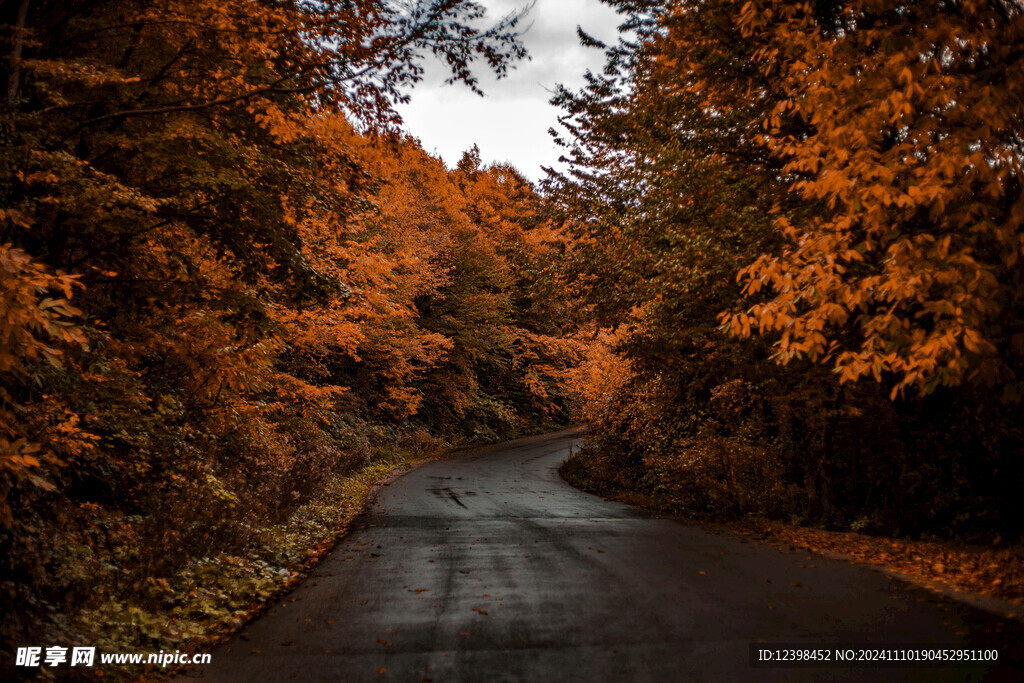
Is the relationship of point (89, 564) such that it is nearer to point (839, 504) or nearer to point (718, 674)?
point (718, 674)

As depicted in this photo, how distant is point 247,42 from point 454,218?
87.9 ft

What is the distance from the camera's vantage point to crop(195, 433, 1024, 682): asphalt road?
4.35 m

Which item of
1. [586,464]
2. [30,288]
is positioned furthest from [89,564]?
[586,464]

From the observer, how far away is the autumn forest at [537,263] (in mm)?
4762

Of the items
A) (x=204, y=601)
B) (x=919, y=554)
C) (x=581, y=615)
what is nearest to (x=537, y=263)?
(x=919, y=554)

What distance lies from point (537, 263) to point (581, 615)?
9.32m

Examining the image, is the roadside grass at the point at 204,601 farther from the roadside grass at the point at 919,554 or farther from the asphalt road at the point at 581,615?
the roadside grass at the point at 919,554

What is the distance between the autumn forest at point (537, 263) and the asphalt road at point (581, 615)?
2.84ft

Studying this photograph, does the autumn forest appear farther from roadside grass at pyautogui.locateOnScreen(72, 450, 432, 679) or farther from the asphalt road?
the asphalt road

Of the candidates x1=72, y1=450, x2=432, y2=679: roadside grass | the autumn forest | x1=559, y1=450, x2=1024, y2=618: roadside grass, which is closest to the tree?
the autumn forest

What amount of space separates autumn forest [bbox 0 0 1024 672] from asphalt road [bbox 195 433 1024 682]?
865 mm

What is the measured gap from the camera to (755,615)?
5414 mm

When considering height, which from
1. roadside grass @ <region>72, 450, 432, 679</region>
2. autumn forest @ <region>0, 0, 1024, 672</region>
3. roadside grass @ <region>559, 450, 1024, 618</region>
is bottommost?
roadside grass @ <region>559, 450, 1024, 618</region>

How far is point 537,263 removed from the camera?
45.1 feet
